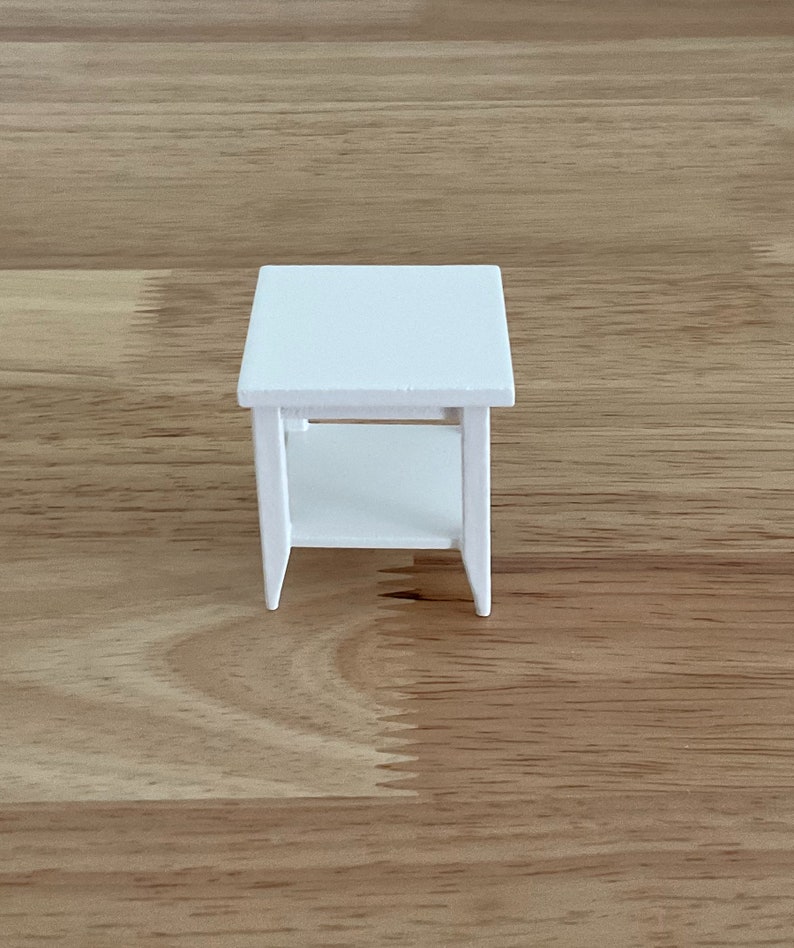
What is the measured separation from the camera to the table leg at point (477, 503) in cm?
90

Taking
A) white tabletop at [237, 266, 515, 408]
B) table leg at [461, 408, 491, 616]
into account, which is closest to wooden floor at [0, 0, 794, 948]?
table leg at [461, 408, 491, 616]

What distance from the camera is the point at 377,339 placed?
0.92 m

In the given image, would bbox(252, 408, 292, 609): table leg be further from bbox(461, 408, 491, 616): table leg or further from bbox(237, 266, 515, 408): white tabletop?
bbox(461, 408, 491, 616): table leg

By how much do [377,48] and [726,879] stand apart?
167cm

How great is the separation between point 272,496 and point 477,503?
0.16 meters

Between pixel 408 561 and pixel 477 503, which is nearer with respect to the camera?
pixel 477 503

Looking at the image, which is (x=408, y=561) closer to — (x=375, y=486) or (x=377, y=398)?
(x=375, y=486)

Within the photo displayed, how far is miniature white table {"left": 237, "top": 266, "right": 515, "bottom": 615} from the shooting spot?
2.86ft

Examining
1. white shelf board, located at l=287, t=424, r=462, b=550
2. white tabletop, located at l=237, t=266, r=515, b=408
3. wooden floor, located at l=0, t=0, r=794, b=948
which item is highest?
white tabletop, located at l=237, t=266, r=515, b=408

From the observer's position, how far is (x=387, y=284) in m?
0.98

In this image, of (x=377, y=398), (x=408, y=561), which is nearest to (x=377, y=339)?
(x=377, y=398)

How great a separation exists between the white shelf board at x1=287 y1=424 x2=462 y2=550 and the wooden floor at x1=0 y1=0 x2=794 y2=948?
7 cm

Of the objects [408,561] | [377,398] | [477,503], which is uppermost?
[377,398]

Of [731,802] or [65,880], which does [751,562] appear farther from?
[65,880]
